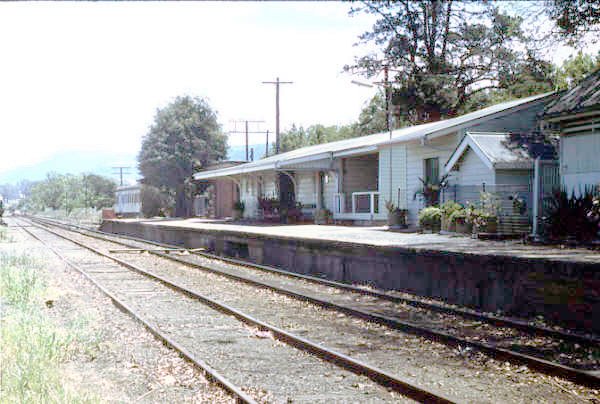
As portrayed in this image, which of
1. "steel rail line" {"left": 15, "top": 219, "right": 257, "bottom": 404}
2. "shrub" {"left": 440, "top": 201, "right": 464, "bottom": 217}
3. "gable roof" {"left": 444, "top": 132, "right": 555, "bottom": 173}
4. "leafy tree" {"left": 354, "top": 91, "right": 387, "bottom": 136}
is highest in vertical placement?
"leafy tree" {"left": 354, "top": 91, "right": 387, "bottom": 136}

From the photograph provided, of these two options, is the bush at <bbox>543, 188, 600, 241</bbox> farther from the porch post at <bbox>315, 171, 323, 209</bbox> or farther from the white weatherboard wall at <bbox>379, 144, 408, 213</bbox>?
the porch post at <bbox>315, 171, 323, 209</bbox>

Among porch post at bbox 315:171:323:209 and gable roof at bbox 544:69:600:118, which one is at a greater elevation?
gable roof at bbox 544:69:600:118

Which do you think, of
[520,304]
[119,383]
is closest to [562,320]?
[520,304]

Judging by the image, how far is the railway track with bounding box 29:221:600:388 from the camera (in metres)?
6.79

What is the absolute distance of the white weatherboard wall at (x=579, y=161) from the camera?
562 inches

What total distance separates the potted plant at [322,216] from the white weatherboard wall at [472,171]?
7669 millimetres

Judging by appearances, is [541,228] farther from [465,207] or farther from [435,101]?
[435,101]

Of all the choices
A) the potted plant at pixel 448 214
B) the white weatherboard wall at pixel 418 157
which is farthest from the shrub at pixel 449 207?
the white weatherboard wall at pixel 418 157

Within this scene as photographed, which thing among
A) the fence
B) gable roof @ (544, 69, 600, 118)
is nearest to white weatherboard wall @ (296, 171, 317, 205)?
the fence

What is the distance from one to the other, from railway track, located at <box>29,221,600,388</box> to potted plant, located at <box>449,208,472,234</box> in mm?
4869

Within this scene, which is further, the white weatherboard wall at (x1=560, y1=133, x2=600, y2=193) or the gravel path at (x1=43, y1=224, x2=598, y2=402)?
the white weatherboard wall at (x1=560, y1=133, x2=600, y2=193)

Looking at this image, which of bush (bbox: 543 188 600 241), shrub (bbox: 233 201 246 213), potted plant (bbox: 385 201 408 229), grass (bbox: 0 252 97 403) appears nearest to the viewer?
grass (bbox: 0 252 97 403)

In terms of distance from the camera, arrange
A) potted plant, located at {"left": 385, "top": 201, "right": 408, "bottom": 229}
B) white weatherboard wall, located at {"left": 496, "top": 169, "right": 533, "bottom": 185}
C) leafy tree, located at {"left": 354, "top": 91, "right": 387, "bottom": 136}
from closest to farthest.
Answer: white weatherboard wall, located at {"left": 496, "top": 169, "right": 533, "bottom": 185} → potted plant, located at {"left": 385, "top": 201, "right": 408, "bottom": 229} → leafy tree, located at {"left": 354, "top": 91, "right": 387, "bottom": 136}

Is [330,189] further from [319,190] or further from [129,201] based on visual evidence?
[129,201]
